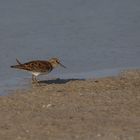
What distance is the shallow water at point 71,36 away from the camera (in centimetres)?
1432

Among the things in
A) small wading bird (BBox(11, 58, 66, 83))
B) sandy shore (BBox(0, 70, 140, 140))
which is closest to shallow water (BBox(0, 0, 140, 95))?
small wading bird (BBox(11, 58, 66, 83))

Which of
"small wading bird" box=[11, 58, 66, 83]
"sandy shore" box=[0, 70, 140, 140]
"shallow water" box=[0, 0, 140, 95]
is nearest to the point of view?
"sandy shore" box=[0, 70, 140, 140]

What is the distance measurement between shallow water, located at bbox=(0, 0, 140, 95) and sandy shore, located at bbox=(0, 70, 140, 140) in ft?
2.94

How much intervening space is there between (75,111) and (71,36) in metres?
6.90

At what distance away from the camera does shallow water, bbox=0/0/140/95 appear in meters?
14.3

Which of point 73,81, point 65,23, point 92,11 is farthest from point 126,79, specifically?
point 92,11

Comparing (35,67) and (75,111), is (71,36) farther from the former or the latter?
(75,111)

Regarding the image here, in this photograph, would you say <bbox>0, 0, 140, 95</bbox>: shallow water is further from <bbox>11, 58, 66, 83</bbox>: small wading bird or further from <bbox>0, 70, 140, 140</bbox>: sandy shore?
<bbox>0, 70, 140, 140</bbox>: sandy shore

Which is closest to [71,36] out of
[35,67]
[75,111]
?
[35,67]

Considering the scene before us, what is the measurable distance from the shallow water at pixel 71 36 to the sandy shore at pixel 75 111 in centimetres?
89

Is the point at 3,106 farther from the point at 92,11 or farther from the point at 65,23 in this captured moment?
the point at 92,11

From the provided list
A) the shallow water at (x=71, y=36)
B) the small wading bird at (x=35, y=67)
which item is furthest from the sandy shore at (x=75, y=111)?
the shallow water at (x=71, y=36)

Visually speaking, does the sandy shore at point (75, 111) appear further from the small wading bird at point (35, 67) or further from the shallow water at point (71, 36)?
the shallow water at point (71, 36)

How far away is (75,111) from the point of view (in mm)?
10242
